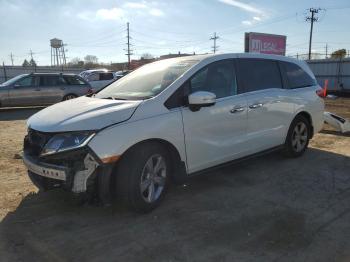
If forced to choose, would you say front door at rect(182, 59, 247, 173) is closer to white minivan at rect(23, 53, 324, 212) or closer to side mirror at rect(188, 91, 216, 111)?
white minivan at rect(23, 53, 324, 212)

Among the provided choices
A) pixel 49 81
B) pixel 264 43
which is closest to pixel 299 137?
pixel 49 81

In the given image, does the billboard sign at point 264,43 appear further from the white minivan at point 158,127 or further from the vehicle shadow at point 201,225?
the vehicle shadow at point 201,225

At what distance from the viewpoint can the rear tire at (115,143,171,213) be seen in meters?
4.04

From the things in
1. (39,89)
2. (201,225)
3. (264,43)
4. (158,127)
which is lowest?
(201,225)

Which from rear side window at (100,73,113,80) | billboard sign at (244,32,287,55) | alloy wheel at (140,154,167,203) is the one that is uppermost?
billboard sign at (244,32,287,55)

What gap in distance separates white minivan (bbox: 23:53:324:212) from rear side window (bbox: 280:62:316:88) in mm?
268

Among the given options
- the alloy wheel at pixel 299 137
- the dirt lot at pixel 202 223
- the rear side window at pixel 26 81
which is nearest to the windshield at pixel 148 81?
the dirt lot at pixel 202 223

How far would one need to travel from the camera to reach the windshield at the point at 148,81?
15.4 feet

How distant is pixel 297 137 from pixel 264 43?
52.2 feet

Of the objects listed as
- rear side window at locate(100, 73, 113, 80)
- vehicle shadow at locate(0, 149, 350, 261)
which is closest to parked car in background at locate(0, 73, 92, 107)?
rear side window at locate(100, 73, 113, 80)

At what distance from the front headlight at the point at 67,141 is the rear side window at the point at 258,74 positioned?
249 cm

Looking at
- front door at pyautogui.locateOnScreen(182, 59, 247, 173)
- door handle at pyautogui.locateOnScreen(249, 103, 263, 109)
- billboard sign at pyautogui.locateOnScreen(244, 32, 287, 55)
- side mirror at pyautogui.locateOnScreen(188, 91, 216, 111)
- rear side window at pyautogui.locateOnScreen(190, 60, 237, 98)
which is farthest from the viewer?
billboard sign at pyautogui.locateOnScreen(244, 32, 287, 55)

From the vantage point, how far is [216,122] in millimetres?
4918

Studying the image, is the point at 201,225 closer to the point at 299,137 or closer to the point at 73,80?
the point at 299,137
